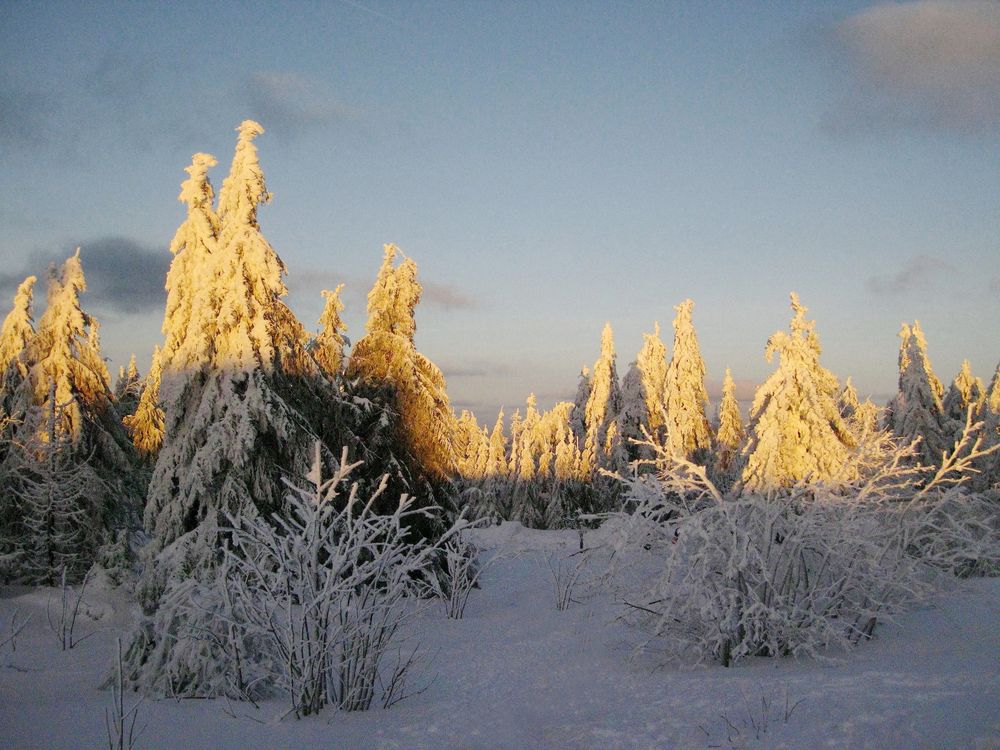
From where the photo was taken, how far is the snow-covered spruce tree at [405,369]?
17.2 meters

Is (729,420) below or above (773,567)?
above

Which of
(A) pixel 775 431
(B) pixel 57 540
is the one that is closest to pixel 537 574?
(A) pixel 775 431

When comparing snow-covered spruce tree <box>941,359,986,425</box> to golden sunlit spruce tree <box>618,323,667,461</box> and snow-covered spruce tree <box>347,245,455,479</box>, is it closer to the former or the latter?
golden sunlit spruce tree <box>618,323,667,461</box>

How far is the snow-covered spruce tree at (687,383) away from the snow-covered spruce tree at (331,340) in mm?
19041

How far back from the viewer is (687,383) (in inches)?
1271

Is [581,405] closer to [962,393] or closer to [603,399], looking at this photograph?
[603,399]

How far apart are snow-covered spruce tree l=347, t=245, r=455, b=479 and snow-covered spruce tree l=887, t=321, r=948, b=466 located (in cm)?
2216

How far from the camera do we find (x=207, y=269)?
Result: 11.4 meters

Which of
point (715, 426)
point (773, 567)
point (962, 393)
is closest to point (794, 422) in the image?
point (773, 567)

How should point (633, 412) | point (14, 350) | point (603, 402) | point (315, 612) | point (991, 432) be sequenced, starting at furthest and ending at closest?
point (603, 402)
point (633, 412)
point (991, 432)
point (14, 350)
point (315, 612)

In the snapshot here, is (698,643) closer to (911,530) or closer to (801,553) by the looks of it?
(801,553)

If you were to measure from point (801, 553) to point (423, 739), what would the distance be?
4767 millimetres

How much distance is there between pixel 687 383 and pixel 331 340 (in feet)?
65.6

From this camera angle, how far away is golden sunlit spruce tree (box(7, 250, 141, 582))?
53.8 ft
